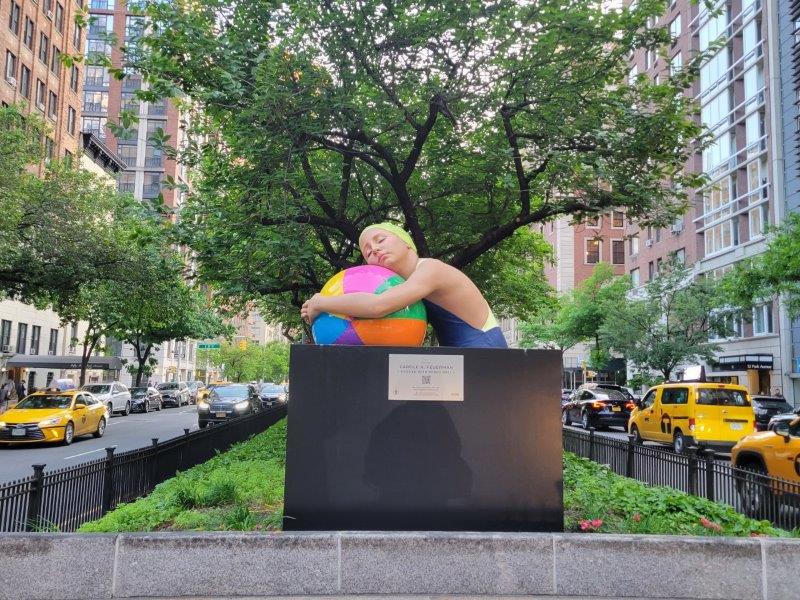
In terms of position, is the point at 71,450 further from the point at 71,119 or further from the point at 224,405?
the point at 71,119

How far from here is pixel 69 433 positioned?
21.6m

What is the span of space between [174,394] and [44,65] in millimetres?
24109

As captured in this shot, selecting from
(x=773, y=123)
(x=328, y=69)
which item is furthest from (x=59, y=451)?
(x=773, y=123)

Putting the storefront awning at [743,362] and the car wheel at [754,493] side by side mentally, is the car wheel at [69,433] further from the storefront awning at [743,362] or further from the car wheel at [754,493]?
the storefront awning at [743,362]

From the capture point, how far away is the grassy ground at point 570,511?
5.95m

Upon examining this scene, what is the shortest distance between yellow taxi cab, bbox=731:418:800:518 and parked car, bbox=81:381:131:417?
32716 mm

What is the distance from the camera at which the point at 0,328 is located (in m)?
43.9

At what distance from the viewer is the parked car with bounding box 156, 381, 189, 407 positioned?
170 feet

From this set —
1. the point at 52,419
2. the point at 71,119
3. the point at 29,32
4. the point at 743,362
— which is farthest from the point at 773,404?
the point at 71,119

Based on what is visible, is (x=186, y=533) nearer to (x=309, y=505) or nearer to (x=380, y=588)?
(x=309, y=505)

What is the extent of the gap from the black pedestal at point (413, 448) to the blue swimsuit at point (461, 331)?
0.38m

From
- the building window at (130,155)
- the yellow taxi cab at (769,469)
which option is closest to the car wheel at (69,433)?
the yellow taxi cab at (769,469)

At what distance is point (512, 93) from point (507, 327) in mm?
85629

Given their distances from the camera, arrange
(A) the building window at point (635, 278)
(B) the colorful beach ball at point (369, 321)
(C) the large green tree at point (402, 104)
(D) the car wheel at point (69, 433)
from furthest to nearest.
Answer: (A) the building window at point (635, 278) → (D) the car wheel at point (69, 433) → (C) the large green tree at point (402, 104) → (B) the colorful beach ball at point (369, 321)
